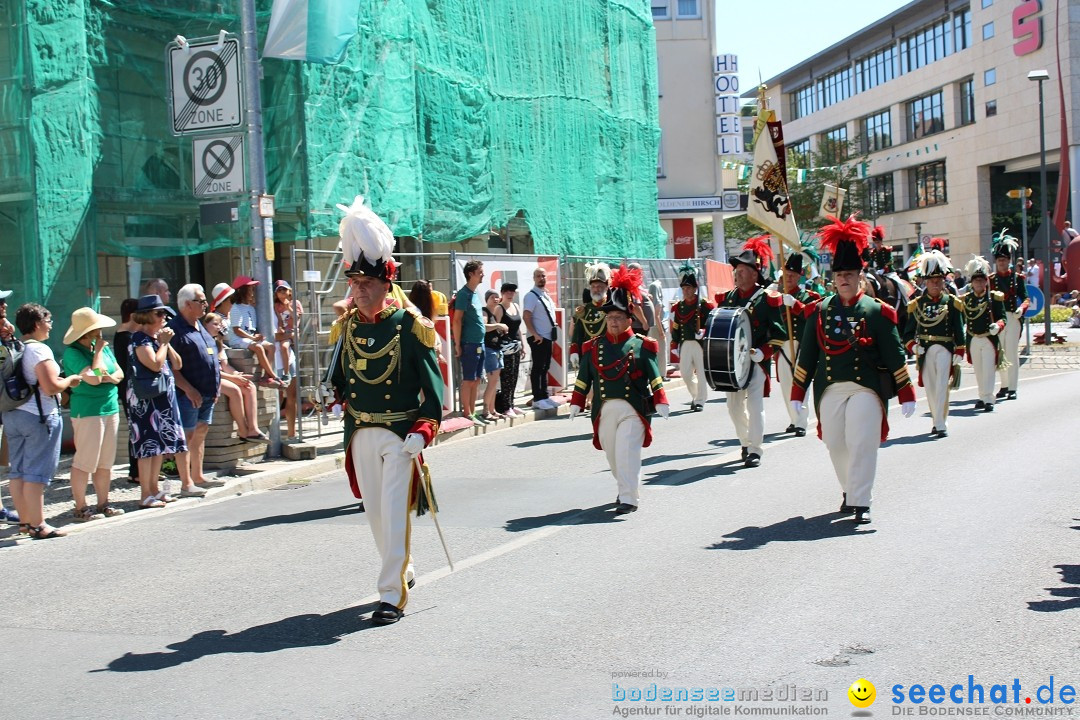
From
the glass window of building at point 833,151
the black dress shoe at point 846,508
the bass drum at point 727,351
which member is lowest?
the black dress shoe at point 846,508

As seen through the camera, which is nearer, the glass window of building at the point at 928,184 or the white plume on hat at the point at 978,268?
the white plume on hat at the point at 978,268

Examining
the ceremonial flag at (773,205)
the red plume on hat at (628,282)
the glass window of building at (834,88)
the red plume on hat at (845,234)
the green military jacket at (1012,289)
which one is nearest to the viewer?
the red plume on hat at (845,234)

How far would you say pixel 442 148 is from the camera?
21094mm

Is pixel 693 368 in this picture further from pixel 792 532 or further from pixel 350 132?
pixel 792 532

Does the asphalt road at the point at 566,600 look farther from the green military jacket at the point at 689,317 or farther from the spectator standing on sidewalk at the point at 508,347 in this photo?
the green military jacket at the point at 689,317

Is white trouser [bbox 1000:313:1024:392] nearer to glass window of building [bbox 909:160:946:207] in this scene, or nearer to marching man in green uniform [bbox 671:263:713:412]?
marching man in green uniform [bbox 671:263:713:412]

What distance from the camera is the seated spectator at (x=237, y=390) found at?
12.4 meters

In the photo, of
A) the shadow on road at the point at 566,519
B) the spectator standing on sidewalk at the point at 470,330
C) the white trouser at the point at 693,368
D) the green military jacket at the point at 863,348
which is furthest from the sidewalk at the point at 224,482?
the green military jacket at the point at 863,348

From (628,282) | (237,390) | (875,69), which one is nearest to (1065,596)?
(628,282)

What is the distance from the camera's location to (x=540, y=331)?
1725cm

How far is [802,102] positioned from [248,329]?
3103 inches

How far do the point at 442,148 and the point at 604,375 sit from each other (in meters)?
12.0

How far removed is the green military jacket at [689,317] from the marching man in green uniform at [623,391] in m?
6.63

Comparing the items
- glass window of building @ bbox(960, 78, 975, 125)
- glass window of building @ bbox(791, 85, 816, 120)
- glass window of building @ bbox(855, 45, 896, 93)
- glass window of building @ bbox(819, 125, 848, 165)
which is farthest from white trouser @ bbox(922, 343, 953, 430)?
glass window of building @ bbox(791, 85, 816, 120)
